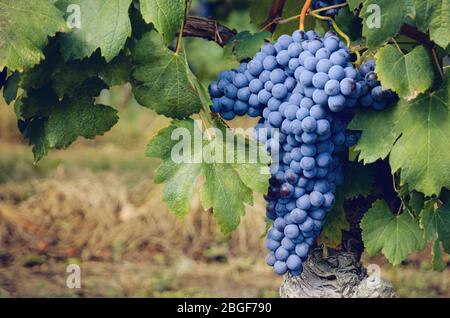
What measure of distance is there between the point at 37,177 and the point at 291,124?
3831 millimetres

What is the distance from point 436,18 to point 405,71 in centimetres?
15

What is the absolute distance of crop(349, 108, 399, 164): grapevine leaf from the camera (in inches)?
72.9

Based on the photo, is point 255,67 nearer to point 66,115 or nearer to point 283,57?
point 283,57

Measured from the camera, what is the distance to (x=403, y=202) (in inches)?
79.7

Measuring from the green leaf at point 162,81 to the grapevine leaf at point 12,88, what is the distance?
350mm

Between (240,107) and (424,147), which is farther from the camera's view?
(240,107)

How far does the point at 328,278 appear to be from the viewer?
2.26 metres

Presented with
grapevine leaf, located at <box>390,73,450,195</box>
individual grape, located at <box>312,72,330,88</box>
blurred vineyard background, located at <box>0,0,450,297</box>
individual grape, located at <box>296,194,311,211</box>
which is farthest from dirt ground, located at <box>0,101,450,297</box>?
individual grape, located at <box>312,72,330,88</box>

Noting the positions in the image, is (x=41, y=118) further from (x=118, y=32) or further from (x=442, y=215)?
(x=442, y=215)

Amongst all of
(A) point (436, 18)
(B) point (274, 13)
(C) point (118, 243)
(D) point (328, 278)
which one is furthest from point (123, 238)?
(A) point (436, 18)

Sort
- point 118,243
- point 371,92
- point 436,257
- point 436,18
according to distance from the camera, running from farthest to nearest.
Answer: point 118,243 < point 436,257 < point 371,92 < point 436,18

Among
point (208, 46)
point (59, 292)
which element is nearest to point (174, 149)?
point (59, 292)

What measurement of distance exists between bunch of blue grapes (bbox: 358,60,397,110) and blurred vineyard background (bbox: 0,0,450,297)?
187cm

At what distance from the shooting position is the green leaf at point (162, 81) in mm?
1893
